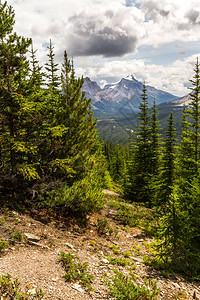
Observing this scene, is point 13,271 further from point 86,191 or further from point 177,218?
point 177,218

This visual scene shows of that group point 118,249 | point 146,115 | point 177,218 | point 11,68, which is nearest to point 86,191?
point 118,249

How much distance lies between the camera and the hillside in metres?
5.63

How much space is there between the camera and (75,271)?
6418 millimetres

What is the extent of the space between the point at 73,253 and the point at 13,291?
3.29 m

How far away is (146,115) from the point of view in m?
22.1

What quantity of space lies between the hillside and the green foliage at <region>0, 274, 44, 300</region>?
186mm

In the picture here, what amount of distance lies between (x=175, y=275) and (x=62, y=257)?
4.83 meters

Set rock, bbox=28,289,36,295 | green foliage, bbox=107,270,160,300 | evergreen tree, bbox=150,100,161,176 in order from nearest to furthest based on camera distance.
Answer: rock, bbox=28,289,36,295
green foliage, bbox=107,270,160,300
evergreen tree, bbox=150,100,161,176

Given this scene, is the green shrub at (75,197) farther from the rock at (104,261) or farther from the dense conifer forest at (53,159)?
the rock at (104,261)

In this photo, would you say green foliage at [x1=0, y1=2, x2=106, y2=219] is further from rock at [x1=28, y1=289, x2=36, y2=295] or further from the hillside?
rock at [x1=28, y1=289, x2=36, y2=295]

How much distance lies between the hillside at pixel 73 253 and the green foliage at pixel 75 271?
154 mm

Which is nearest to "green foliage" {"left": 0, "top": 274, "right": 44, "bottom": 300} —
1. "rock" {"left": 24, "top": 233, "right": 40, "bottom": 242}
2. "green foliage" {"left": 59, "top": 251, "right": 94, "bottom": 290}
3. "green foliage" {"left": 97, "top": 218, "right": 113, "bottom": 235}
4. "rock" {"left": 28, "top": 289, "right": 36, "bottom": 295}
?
"rock" {"left": 28, "top": 289, "right": 36, "bottom": 295}

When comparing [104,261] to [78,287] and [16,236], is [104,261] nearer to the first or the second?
[78,287]

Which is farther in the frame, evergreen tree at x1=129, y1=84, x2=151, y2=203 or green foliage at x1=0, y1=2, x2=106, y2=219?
evergreen tree at x1=129, y1=84, x2=151, y2=203
